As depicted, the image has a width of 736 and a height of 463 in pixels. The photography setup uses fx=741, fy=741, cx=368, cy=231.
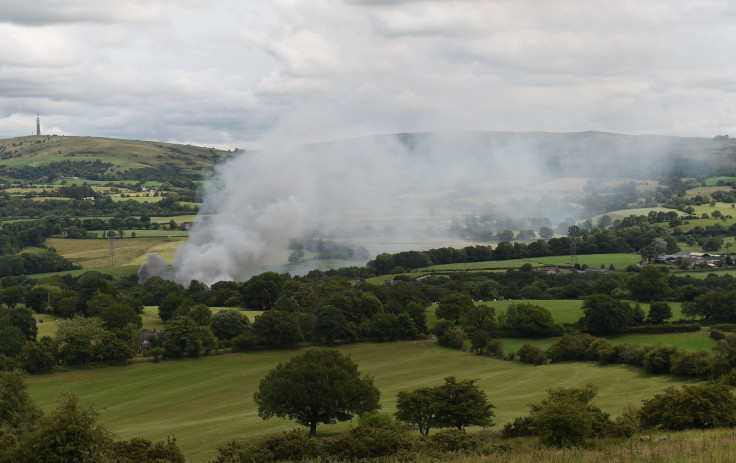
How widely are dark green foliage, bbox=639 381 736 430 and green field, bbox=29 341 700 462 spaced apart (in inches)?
232

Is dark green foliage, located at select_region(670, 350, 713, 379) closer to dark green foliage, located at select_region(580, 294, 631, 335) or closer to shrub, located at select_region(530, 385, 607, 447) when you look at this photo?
dark green foliage, located at select_region(580, 294, 631, 335)

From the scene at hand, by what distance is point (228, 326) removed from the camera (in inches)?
2778

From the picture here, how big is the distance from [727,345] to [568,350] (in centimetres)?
1272

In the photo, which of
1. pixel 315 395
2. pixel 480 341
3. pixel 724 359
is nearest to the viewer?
pixel 315 395

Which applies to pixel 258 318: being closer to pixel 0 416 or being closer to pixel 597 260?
pixel 0 416

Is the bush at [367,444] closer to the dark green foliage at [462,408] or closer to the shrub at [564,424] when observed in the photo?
the shrub at [564,424]

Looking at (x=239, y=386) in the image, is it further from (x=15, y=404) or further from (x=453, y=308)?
(x=453, y=308)

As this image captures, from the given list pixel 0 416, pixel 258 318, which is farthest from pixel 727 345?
pixel 0 416

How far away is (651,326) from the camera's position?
66.1 metres

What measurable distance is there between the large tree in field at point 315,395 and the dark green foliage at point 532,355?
2248 centimetres

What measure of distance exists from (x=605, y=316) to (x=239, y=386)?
107ft

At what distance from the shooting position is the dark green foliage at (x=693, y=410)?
31250 mm

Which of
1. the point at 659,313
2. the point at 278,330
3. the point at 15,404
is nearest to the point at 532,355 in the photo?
the point at 659,313

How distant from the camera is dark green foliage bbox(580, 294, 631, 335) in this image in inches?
2581
